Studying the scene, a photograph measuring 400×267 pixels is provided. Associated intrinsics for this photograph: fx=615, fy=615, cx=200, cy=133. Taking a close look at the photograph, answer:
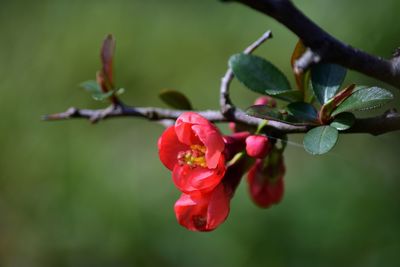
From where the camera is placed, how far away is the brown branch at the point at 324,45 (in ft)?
1.32

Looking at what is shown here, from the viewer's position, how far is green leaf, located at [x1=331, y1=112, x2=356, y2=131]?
523mm

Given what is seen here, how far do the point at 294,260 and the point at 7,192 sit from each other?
3.74 feet

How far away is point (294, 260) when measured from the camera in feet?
5.83

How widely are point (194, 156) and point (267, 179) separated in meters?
0.15

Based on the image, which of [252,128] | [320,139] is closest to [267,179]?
[252,128]

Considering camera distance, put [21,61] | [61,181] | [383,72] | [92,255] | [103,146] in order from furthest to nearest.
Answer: [21,61]
[103,146]
[61,181]
[92,255]
[383,72]

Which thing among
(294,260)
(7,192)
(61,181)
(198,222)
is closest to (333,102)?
(198,222)

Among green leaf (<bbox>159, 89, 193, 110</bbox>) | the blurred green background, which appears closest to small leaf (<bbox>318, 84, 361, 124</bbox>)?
green leaf (<bbox>159, 89, 193, 110</bbox>)

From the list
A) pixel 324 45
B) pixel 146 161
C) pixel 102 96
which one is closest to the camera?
pixel 324 45

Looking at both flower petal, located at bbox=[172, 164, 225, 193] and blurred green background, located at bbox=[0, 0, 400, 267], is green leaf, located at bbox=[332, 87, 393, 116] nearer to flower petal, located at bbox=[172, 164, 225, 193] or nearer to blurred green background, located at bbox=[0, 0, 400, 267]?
flower petal, located at bbox=[172, 164, 225, 193]

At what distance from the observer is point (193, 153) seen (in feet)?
1.99

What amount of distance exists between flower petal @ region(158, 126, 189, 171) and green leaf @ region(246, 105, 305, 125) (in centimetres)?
10

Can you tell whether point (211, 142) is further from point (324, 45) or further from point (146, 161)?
point (146, 161)

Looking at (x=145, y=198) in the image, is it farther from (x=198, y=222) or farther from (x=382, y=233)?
(x=198, y=222)
